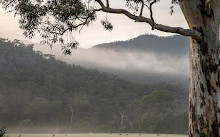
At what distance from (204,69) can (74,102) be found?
52.0 metres

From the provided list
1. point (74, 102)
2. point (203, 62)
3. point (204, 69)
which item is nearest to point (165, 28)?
point (203, 62)

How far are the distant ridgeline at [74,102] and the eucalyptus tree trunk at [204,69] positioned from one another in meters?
38.0

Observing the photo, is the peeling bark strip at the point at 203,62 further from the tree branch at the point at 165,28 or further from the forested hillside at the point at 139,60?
the forested hillside at the point at 139,60

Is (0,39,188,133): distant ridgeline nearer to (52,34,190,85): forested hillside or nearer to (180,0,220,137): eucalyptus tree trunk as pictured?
(180,0,220,137): eucalyptus tree trunk

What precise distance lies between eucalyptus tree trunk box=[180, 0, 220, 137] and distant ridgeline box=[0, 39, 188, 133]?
3795cm

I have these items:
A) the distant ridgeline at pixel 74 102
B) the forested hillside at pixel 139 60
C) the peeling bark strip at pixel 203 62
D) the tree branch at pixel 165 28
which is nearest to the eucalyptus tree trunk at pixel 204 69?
the peeling bark strip at pixel 203 62

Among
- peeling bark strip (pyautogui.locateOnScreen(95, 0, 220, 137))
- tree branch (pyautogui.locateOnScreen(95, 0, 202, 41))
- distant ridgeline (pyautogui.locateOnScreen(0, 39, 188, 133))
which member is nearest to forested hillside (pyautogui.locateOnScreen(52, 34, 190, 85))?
distant ridgeline (pyautogui.locateOnScreen(0, 39, 188, 133))

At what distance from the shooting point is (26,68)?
6700cm

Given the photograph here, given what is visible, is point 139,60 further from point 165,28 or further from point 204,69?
point 204,69

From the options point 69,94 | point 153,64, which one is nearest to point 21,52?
point 69,94

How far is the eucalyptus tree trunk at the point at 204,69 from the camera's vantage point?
5.98 metres

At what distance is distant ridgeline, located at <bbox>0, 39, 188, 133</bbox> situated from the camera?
156 ft

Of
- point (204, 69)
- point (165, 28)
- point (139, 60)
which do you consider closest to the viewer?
point (204, 69)

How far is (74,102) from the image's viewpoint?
5706 centimetres
